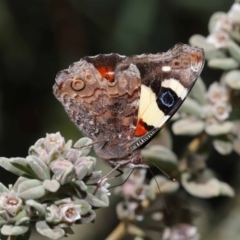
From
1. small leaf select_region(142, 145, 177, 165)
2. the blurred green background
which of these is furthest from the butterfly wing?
the blurred green background

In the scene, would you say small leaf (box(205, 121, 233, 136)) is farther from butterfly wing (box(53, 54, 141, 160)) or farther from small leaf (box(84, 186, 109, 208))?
small leaf (box(84, 186, 109, 208))

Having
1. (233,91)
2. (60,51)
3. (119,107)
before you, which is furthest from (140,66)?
(60,51)

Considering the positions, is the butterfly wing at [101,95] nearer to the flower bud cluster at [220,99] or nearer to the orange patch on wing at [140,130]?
the orange patch on wing at [140,130]

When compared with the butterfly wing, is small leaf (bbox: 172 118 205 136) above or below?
below

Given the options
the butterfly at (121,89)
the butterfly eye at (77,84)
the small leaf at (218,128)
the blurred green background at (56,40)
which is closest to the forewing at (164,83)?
the butterfly at (121,89)

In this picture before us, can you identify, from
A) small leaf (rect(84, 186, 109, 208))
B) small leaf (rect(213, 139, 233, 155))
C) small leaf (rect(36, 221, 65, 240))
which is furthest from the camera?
small leaf (rect(213, 139, 233, 155))

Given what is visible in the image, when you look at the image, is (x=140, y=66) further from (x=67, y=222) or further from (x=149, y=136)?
(x=67, y=222)
